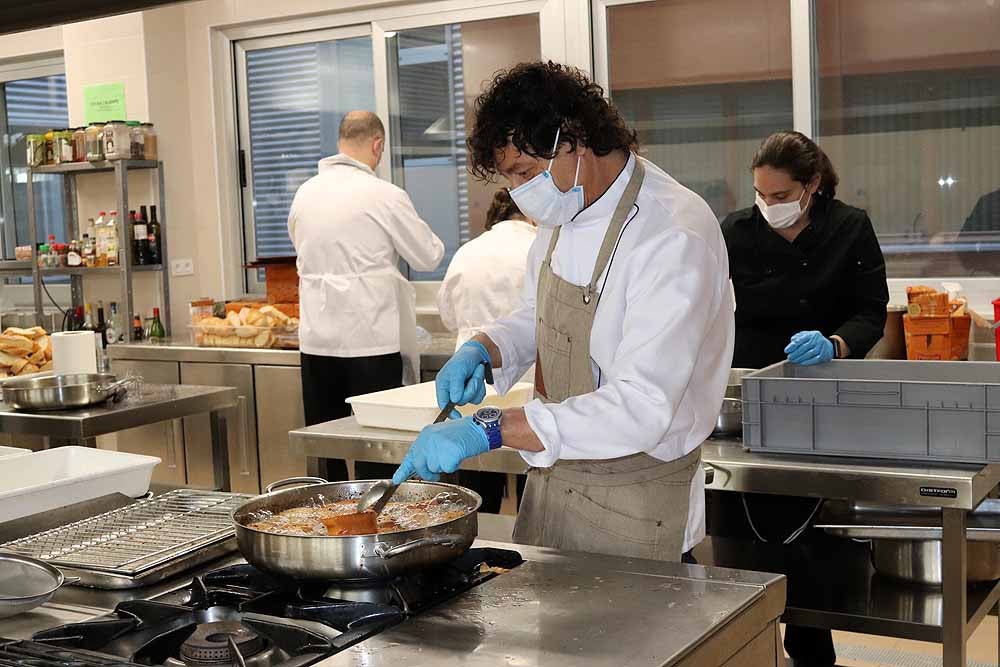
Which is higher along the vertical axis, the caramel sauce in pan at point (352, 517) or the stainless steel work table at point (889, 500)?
the caramel sauce in pan at point (352, 517)

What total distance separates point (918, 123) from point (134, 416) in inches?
127

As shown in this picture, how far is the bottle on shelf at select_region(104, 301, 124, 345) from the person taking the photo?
5793 millimetres

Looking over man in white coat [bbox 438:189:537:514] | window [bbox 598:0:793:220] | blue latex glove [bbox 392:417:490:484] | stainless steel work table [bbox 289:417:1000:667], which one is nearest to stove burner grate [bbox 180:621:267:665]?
blue latex glove [bbox 392:417:490:484]

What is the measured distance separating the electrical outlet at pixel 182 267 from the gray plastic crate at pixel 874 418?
4075 millimetres

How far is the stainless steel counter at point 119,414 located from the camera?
354 centimetres

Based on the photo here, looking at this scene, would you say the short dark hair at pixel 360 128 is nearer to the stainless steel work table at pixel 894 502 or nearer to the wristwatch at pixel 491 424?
the stainless steel work table at pixel 894 502

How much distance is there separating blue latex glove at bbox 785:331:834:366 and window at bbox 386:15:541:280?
2889 mm

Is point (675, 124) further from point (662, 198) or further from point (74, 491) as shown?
point (74, 491)

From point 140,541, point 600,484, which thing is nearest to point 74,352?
point 140,541

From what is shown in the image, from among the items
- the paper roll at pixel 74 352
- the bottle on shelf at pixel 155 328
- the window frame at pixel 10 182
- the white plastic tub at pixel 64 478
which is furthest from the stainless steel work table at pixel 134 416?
the window frame at pixel 10 182

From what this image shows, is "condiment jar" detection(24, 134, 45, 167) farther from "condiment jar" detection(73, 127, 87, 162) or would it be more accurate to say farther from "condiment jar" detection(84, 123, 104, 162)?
"condiment jar" detection(84, 123, 104, 162)

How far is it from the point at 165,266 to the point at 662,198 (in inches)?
172

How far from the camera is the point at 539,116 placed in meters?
1.93

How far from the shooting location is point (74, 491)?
2.03 meters
